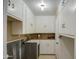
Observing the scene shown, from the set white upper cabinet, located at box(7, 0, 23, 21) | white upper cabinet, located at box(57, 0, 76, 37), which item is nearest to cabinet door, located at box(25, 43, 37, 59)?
white upper cabinet, located at box(7, 0, 23, 21)

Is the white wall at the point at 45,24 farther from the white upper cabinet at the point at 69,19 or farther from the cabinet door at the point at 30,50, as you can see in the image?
the white upper cabinet at the point at 69,19

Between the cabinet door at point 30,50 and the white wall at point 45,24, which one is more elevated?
the white wall at point 45,24

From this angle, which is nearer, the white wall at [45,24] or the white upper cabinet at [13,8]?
the white upper cabinet at [13,8]

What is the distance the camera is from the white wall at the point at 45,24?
7.12 m

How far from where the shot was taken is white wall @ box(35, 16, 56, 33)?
712cm

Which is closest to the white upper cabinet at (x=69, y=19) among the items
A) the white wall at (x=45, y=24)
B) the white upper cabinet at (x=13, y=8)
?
the white upper cabinet at (x=13, y=8)

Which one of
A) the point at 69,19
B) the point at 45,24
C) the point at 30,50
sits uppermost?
the point at 45,24

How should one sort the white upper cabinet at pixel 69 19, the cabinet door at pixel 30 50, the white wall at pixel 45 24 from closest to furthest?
the white upper cabinet at pixel 69 19 → the cabinet door at pixel 30 50 → the white wall at pixel 45 24

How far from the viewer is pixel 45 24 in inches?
283

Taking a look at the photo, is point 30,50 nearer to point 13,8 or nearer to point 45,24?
point 13,8

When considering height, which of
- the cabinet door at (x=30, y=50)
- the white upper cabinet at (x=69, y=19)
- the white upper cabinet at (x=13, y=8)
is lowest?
the cabinet door at (x=30, y=50)

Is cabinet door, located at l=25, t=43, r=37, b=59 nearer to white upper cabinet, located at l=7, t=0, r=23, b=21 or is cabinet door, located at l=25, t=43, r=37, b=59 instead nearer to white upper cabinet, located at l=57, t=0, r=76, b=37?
white upper cabinet, located at l=7, t=0, r=23, b=21

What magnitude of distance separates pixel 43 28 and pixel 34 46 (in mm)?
3274

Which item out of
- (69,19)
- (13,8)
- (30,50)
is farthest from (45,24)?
(69,19)
